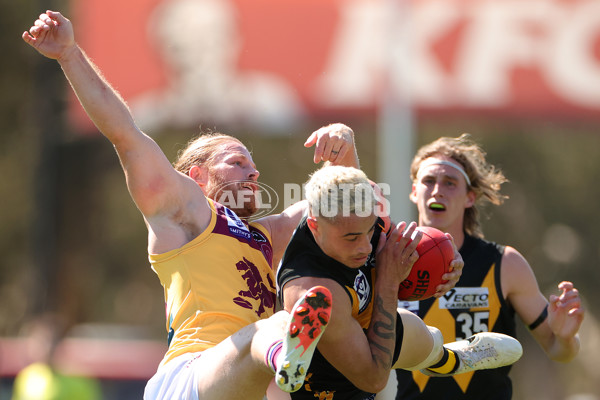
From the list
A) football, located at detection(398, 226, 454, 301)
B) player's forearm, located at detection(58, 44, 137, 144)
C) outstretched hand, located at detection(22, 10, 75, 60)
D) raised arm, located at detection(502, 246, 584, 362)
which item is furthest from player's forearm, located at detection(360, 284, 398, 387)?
outstretched hand, located at detection(22, 10, 75, 60)

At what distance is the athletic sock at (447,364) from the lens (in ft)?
16.1

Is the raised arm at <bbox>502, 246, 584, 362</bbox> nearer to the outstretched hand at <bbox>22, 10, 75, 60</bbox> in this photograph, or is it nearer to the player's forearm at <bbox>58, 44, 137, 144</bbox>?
the player's forearm at <bbox>58, 44, 137, 144</bbox>

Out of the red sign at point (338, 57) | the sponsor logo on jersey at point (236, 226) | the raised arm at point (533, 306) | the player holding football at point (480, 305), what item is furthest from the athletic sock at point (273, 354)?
the red sign at point (338, 57)

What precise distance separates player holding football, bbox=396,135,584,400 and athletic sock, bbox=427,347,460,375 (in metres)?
0.64

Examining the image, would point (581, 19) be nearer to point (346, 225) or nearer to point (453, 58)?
point (453, 58)

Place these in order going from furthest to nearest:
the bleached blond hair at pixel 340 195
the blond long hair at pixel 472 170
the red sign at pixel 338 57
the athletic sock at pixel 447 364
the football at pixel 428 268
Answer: the red sign at pixel 338 57
the blond long hair at pixel 472 170
the athletic sock at pixel 447 364
the football at pixel 428 268
the bleached blond hair at pixel 340 195

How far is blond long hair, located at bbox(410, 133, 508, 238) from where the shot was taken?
6008 millimetres

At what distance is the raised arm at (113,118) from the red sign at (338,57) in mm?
10884

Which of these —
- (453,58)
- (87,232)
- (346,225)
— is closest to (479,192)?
(346,225)

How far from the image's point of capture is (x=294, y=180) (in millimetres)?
21203

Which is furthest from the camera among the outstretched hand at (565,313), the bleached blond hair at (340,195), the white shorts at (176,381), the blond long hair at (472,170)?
the blond long hair at (472,170)

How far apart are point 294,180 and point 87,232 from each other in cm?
482

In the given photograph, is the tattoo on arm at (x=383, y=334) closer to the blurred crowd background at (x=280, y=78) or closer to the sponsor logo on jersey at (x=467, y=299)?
the sponsor logo on jersey at (x=467, y=299)

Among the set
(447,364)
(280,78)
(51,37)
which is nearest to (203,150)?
(51,37)
